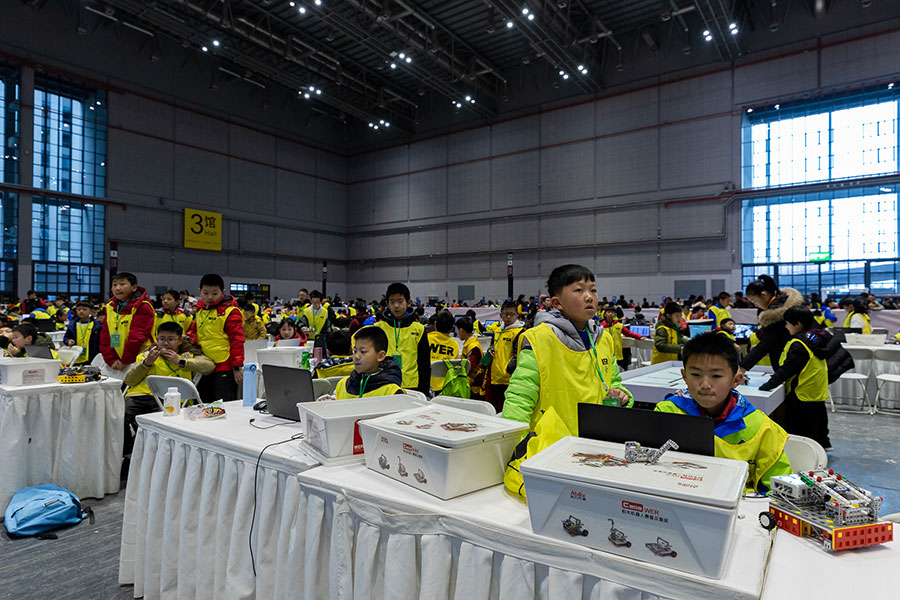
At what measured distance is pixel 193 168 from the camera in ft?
75.0

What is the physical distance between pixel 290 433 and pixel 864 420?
7.80 m

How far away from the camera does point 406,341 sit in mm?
4602

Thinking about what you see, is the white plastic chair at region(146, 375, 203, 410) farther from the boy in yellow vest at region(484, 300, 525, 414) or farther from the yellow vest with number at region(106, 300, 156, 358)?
the boy in yellow vest at region(484, 300, 525, 414)

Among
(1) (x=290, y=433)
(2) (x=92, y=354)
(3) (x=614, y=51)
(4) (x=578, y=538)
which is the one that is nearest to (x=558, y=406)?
(4) (x=578, y=538)

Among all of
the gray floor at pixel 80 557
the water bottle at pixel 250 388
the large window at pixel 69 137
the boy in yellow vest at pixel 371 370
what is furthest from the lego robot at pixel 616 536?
the large window at pixel 69 137

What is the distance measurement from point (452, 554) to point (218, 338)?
13.2ft

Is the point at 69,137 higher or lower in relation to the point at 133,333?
higher

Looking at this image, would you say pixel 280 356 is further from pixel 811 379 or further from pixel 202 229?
pixel 202 229

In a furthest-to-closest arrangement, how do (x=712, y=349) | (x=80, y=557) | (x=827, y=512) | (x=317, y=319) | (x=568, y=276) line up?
1. (x=317, y=319)
2. (x=80, y=557)
3. (x=568, y=276)
4. (x=712, y=349)
5. (x=827, y=512)

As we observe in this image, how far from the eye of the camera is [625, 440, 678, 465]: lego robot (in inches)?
57.2

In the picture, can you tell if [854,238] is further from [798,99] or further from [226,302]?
[226,302]

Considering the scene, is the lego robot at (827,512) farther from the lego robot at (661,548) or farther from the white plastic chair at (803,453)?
the white plastic chair at (803,453)

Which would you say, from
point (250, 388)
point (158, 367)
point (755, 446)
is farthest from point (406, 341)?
point (755, 446)

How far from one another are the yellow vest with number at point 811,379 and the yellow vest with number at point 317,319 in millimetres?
8331
